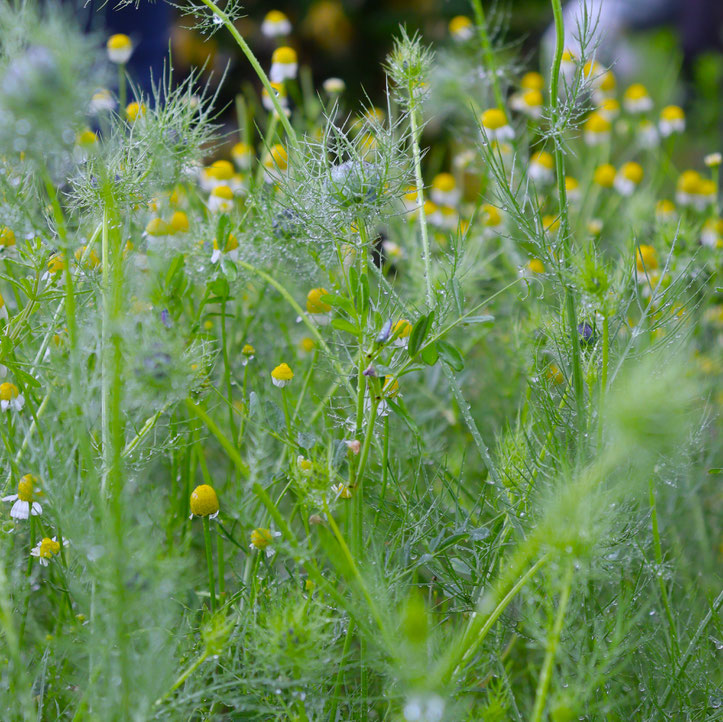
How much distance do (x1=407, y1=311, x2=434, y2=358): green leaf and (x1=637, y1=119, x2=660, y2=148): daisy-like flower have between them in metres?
1.16

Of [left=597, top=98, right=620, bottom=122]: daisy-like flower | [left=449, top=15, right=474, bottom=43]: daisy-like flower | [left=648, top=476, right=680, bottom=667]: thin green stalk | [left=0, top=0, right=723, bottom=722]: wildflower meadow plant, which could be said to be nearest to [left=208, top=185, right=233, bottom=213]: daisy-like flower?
[left=0, top=0, right=723, bottom=722]: wildflower meadow plant

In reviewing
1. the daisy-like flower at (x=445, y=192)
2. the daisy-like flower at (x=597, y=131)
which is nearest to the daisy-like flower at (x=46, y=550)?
the daisy-like flower at (x=445, y=192)

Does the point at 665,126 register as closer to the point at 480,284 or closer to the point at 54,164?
the point at 480,284

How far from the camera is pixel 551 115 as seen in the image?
0.63 m

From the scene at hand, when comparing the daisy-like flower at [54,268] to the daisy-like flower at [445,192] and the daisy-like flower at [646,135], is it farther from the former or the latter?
the daisy-like flower at [646,135]

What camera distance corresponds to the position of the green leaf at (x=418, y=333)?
1.94ft

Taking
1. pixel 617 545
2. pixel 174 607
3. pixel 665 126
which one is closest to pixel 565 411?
pixel 617 545

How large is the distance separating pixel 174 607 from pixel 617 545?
0.31 m

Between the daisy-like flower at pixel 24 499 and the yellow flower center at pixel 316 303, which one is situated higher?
the yellow flower center at pixel 316 303

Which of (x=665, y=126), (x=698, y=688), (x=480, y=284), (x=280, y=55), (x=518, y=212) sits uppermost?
(x=280, y=55)

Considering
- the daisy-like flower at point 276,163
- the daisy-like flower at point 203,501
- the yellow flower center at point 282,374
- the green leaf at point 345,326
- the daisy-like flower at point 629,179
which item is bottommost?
the daisy-like flower at point 629,179

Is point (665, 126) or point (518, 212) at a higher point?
point (518, 212)

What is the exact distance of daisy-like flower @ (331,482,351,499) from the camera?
59cm

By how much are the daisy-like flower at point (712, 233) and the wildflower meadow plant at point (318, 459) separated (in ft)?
0.93
